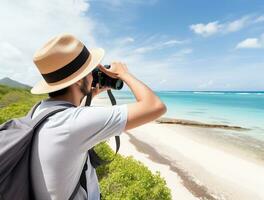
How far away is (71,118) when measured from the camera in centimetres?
155

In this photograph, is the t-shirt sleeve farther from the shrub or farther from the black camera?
the shrub

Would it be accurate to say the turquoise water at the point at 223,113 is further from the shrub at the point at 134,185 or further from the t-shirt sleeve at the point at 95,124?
the t-shirt sleeve at the point at 95,124

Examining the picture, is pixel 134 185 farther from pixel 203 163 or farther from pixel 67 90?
pixel 203 163

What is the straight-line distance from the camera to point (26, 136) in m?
1.55

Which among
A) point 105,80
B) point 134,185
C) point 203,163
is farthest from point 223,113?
point 105,80

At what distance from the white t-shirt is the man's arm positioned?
0.16 feet

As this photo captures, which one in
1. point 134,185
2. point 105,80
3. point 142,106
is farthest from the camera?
point 134,185

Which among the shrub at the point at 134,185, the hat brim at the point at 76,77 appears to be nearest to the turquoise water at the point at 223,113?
the shrub at the point at 134,185

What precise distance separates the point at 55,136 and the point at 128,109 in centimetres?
41

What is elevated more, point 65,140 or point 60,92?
point 60,92

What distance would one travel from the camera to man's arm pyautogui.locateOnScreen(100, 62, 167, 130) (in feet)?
5.40

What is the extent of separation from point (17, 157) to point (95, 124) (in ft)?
1.41

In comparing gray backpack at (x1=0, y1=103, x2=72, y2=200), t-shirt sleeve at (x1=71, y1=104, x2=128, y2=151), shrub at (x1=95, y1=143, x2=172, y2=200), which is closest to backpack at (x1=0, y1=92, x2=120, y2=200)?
gray backpack at (x1=0, y1=103, x2=72, y2=200)

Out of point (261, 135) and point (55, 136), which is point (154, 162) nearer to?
point (55, 136)
